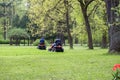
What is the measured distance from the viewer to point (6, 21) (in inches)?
3472

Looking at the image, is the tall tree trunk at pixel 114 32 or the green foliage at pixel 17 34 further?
the green foliage at pixel 17 34

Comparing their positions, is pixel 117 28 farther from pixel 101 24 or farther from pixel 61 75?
pixel 101 24

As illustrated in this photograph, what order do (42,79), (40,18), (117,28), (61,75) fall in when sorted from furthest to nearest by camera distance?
(40,18), (117,28), (61,75), (42,79)

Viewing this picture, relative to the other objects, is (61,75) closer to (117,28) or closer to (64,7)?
(117,28)

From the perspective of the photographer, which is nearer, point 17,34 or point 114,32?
point 114,32

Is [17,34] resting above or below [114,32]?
below

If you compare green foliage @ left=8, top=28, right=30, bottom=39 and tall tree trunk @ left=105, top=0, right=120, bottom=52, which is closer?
tall tree trunk @ left=105, top=0, right=120, bottom=52

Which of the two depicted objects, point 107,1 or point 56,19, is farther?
point 56,19

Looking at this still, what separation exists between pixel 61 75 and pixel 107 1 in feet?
47.7

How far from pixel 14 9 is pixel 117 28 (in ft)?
245

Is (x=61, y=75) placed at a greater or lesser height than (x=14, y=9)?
lesser

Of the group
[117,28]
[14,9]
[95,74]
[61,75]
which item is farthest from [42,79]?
[14,9]

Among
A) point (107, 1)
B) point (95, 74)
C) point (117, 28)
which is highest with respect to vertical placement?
point (107, 1)

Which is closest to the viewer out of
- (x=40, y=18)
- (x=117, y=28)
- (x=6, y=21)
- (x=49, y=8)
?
(x=117, y=28)
